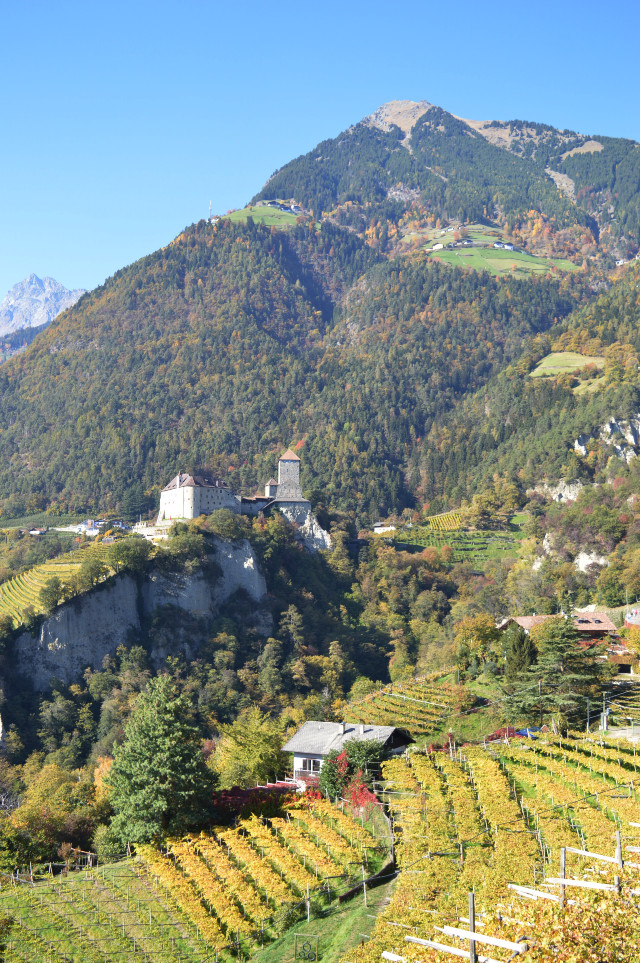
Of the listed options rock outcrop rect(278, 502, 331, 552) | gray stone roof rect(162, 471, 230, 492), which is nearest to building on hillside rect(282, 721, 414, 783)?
gray stone roof rect(162, 471, 230, 492)

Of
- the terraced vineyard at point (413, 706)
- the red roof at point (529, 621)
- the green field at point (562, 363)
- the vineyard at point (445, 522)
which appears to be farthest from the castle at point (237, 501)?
the green field at point (562, 363)

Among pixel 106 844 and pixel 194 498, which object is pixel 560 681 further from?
pixel 194 498

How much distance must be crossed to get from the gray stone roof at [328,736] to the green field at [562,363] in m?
122

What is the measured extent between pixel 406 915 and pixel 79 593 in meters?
61.4

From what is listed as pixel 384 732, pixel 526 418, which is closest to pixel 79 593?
pixel 384 732

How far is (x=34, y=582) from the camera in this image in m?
85.1

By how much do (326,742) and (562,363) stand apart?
135 m

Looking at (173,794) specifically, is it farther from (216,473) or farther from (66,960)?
(216,473)

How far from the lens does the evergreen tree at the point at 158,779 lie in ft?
117

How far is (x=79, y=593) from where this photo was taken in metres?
78.4

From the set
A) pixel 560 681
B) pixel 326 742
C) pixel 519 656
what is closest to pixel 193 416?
pixel 519 656

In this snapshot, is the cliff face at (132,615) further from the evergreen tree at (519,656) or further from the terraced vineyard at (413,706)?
the evergreen tree at (519,656)

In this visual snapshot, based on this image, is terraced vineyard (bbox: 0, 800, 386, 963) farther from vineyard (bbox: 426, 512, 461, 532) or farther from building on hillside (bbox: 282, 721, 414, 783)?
vineyard (bbox: 426, 512, 461, 532)

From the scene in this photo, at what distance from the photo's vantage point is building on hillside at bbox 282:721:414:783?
4206cm
